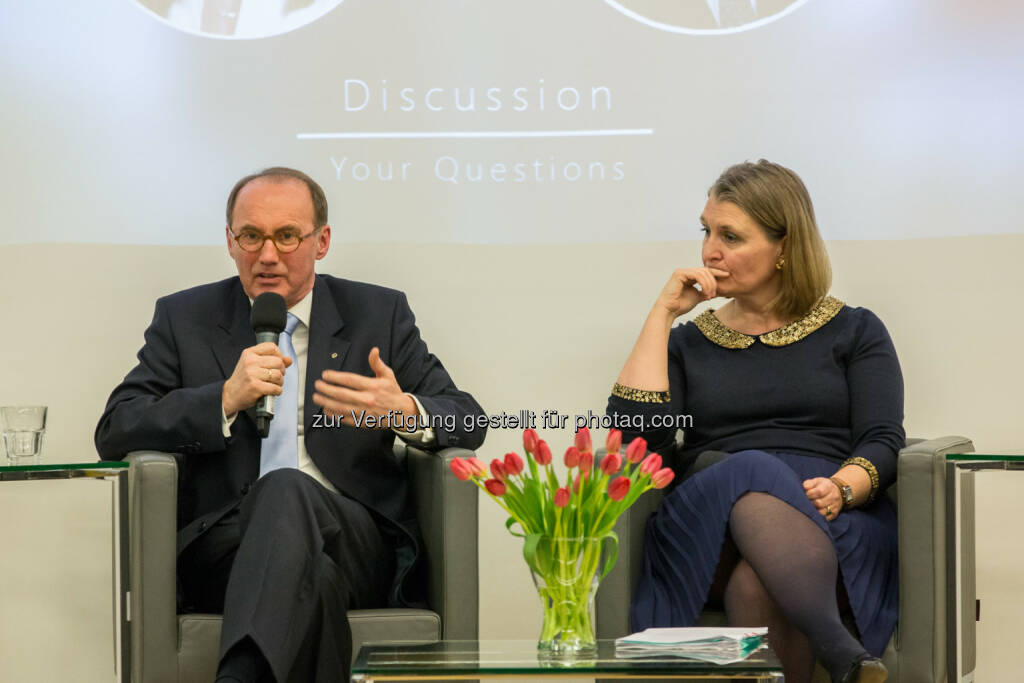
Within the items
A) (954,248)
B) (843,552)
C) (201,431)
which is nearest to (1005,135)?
(954,248)

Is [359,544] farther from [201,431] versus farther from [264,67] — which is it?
[264,67]

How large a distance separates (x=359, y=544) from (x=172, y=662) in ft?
1.42

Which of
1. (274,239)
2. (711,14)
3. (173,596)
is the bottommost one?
(173,596)

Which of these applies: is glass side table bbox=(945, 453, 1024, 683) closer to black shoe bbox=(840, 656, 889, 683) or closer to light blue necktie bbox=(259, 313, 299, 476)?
black shoe bbox=(840, 656, 889, 683)

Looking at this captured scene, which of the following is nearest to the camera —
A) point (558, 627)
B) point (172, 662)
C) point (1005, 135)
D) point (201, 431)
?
point (558, 627)

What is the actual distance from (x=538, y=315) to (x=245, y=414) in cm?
98

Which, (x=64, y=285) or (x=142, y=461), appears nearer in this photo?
(x=142, y=461)

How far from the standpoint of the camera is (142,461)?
242 cm

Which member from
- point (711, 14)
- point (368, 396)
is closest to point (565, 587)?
point (368, 396)

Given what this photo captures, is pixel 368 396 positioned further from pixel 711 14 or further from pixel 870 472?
pixel 711 14

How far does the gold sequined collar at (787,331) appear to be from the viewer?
9.58 ft

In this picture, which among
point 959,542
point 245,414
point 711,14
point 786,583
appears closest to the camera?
point 786,583

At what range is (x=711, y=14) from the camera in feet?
10.9

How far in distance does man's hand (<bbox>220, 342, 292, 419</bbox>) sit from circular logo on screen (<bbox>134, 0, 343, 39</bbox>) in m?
1.20
